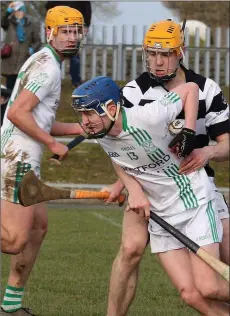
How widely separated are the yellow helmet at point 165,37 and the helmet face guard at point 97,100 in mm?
559

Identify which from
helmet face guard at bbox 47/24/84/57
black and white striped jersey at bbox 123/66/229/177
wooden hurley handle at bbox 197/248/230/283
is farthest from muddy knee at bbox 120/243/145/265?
helmet face guard at bbox 47/24/84/57

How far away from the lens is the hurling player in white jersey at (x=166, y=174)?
6656mm

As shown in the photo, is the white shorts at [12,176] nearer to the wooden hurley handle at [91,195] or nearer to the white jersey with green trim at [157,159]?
the wooden hurley handle at [91,195]

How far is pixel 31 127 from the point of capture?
26.1 ft

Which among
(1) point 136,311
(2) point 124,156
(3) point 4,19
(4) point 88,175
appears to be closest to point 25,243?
(1) point 136,311

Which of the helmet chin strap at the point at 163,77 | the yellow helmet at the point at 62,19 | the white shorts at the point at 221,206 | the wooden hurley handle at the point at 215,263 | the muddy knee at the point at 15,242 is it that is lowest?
the muddy knee at the point at 15,242

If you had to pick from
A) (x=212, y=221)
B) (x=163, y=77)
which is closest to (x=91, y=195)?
(x=212, y=221)

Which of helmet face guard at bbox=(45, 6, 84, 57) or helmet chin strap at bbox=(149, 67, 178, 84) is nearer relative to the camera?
helmet chin strap at bbox=(149, 67, 178, 84)

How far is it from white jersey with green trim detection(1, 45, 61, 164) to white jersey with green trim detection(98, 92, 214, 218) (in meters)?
1.31

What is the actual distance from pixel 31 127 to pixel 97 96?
1.40 m

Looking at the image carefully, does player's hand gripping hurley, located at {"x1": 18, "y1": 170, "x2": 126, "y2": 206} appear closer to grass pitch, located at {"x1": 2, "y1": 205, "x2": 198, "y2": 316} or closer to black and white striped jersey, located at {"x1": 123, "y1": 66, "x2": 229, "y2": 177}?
black and white striped jersey, located at {"x1": 123, "y1": 66, "x2": 229, "y2": 177}

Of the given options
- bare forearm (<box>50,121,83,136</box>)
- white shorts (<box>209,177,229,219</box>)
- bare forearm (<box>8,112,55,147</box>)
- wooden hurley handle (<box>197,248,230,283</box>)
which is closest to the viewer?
wooden hurley handle (<box>197,248,230,283</box>)

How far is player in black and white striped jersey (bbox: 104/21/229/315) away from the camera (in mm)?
7102

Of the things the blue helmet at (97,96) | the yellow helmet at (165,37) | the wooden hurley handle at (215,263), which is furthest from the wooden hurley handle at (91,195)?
the yellow helmet at (165,37)
